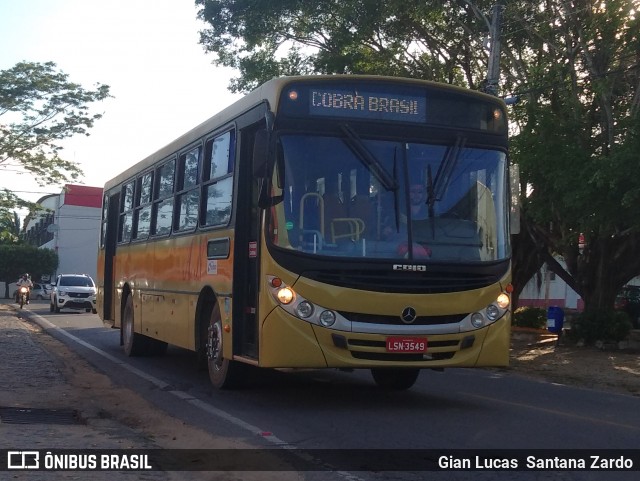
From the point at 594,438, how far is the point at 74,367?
9267 millimetres

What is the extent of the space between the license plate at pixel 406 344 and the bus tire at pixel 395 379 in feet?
7.31

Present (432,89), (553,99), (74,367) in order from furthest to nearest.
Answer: (553,99)
(74,367)
(432,89)

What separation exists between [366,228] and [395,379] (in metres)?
3.20

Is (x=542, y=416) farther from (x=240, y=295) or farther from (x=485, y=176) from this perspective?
(x=240, y=295)

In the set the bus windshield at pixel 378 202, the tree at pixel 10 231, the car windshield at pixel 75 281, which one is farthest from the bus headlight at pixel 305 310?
the tree at pixel 10 231

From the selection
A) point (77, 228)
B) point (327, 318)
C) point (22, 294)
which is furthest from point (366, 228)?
point (77, 228)

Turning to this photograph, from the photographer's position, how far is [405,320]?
1007cm

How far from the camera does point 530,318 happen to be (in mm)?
26859

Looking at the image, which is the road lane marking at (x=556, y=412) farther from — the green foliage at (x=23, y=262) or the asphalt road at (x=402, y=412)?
the green foliage at (x=23, y=262)

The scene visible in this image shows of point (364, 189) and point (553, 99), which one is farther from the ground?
point (553, 99)

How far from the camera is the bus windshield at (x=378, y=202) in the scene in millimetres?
10055

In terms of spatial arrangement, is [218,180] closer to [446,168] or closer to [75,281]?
[446,168]

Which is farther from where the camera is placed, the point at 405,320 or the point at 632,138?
the point at 632,138

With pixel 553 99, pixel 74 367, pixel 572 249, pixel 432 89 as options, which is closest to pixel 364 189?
pixel 432 89
